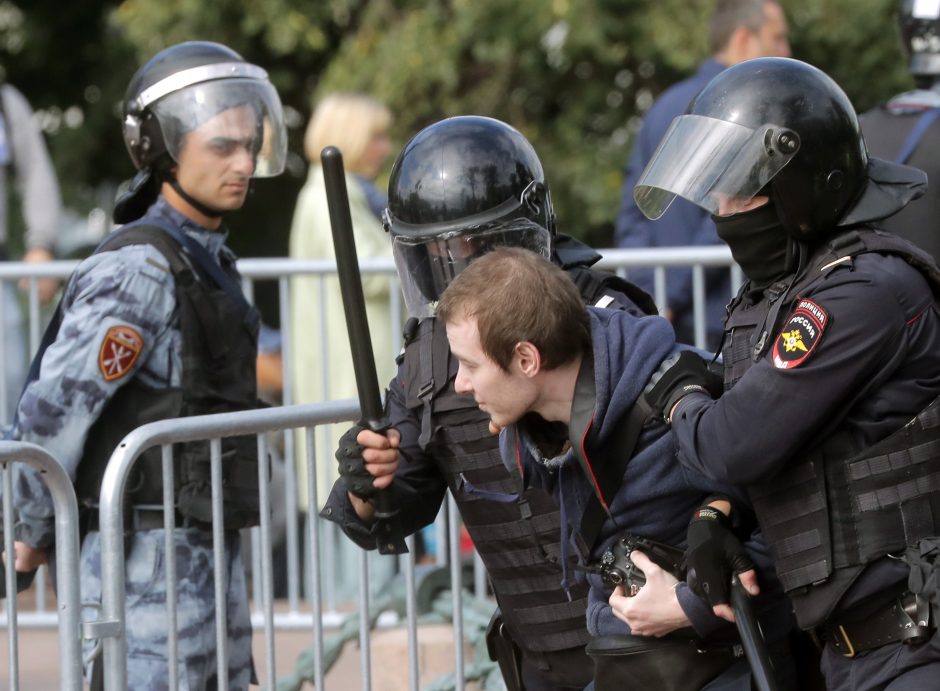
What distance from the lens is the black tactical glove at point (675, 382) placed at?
10.1ft

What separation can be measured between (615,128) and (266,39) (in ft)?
7.50

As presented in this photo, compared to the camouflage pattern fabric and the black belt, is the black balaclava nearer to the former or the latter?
the black belt

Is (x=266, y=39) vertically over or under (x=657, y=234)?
Answer: over

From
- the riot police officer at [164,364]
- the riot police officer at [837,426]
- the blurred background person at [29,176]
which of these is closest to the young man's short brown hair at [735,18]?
the riot police officer at [164,364]

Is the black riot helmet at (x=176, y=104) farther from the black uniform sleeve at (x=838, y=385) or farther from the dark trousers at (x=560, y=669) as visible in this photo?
the black uniform sleeve at (x=838, y=385)

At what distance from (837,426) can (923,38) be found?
8.83ft

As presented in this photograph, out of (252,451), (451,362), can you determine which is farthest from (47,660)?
(451,362)

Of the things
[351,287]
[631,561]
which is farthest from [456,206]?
[631,561]

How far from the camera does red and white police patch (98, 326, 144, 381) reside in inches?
161

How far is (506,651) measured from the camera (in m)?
3.71

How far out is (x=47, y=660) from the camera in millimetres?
5512

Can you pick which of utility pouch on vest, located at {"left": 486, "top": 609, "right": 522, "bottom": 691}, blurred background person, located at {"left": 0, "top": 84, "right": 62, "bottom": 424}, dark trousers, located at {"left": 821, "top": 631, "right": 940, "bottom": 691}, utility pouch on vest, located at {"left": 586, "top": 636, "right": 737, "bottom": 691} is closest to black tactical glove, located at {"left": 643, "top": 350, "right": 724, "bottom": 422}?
utility pouch on vest, located at {"left": 586, "top": 636, "right": 737, "bottom": 691}

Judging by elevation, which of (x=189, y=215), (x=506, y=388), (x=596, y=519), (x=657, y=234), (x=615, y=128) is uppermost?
(x=615, y=128)

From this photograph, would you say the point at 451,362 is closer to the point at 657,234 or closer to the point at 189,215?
the point at 189,215
